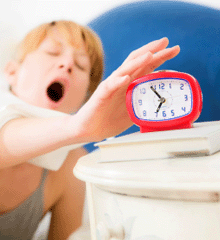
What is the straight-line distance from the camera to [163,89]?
1.79 feet

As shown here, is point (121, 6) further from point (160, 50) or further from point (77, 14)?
point (160, 50)

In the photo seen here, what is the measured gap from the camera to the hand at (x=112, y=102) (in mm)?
518

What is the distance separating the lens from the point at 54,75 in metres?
0.94

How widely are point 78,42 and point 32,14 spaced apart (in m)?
0.36

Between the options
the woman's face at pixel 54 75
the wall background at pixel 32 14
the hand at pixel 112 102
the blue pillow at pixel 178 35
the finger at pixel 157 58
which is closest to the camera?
the hand at pixel 112 102

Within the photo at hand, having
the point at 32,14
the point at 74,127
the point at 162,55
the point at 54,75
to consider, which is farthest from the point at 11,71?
the point at 162,55

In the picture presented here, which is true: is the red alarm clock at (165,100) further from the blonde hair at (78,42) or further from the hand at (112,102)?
the blonde hair at (78,42)

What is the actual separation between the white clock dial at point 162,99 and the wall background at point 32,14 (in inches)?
24.3

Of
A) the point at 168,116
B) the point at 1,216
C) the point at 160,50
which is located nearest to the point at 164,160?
the point at 168,116

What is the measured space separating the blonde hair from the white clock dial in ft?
1.57

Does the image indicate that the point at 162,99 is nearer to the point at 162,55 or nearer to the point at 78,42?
the point at 162,55

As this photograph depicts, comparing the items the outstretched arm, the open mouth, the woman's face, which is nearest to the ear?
the woman's face

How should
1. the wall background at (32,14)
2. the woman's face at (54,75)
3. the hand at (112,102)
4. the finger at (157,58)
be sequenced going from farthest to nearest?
the wall background at (32,14) → the woman's face at (54,75) → the finger at (157,58) → the hand at (112,102)

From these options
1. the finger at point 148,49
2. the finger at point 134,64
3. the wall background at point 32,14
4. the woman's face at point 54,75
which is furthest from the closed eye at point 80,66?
the finger at point 134,64
